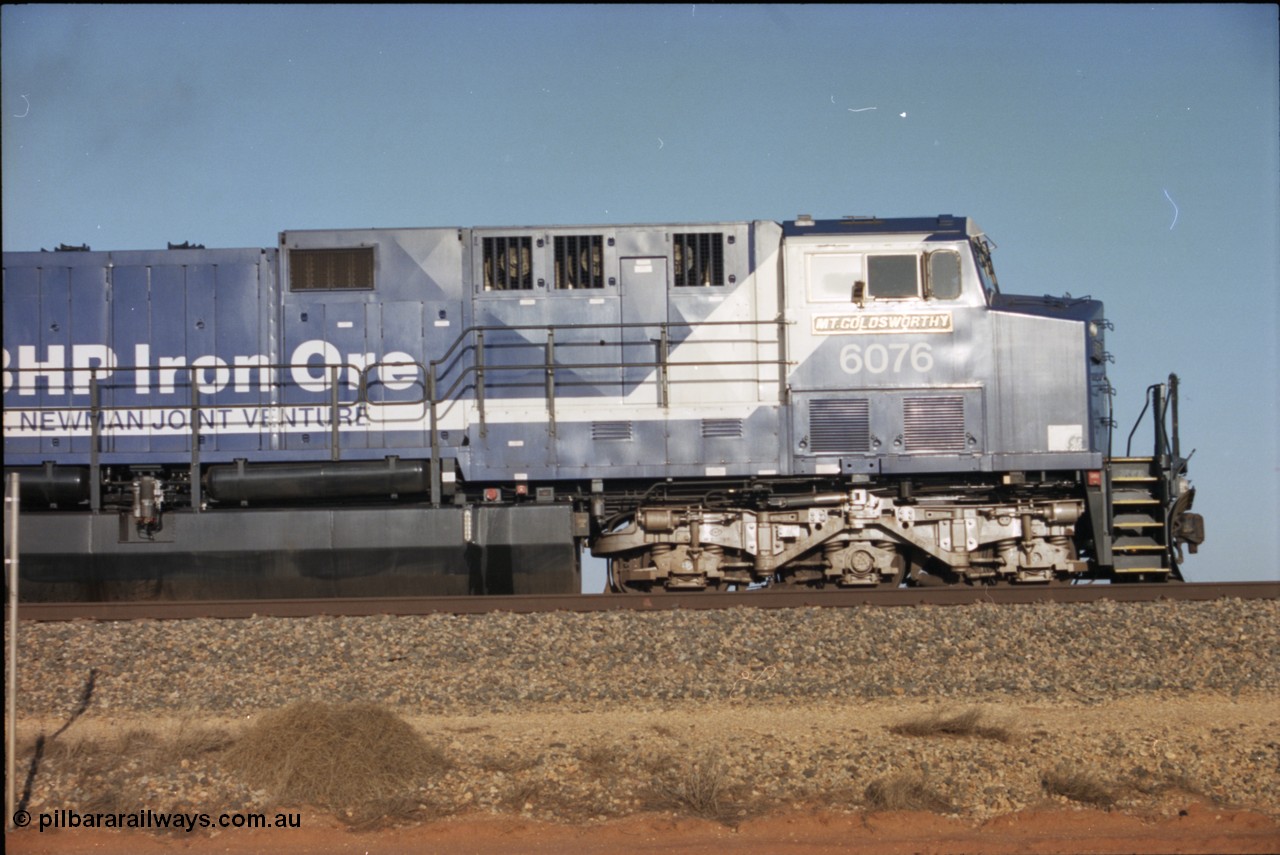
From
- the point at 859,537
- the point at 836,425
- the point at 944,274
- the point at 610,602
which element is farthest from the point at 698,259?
the point at 610,602

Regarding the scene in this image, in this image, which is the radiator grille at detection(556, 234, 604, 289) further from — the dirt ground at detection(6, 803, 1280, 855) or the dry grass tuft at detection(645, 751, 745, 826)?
the dirt ground at detection(6, 803, 1280, 855)

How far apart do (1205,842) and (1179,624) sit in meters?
4.39

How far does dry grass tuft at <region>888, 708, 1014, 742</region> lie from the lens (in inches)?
296

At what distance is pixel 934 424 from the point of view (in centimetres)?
1245

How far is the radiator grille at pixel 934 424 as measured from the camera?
12430mm

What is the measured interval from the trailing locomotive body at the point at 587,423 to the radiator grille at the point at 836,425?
0.03 meters

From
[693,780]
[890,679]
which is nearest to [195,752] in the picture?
[693,780]

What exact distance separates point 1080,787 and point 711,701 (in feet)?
9.11

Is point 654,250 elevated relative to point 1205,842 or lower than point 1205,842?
elevated

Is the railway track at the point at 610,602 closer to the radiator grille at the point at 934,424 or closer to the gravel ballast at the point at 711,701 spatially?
the gravel ballast at the point at 711,701

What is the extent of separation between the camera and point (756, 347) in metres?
12.6

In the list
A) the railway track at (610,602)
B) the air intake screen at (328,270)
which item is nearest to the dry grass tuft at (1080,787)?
the railway track at (610,602)

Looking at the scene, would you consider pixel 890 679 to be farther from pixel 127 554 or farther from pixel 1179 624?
pixel 127 554

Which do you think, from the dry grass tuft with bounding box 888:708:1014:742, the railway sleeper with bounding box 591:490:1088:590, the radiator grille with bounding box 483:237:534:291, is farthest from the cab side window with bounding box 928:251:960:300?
the dry grass tuft with bounding box 888:708:1014:742
